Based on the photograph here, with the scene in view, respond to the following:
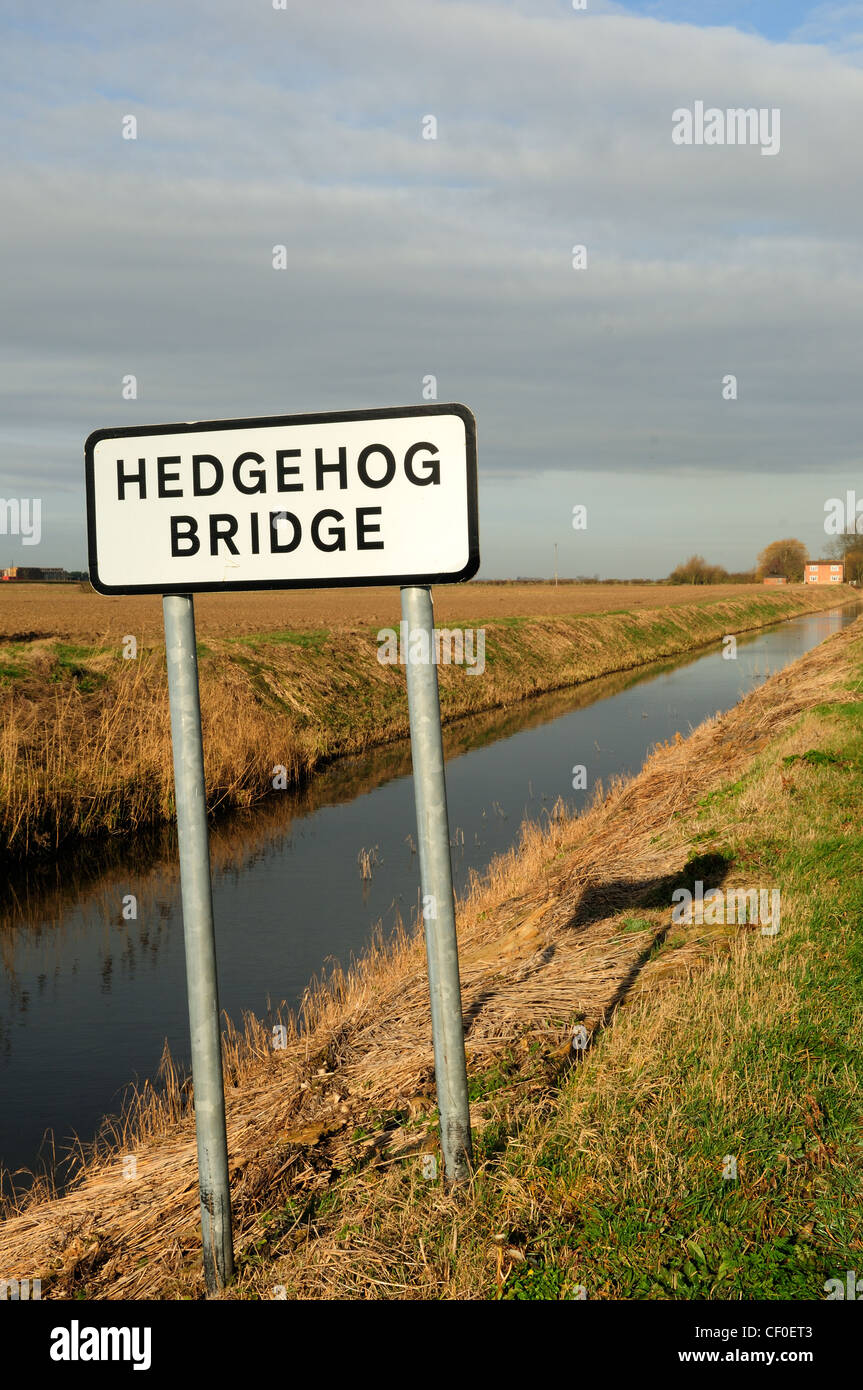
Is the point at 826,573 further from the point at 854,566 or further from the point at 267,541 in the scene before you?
the point at 267,541

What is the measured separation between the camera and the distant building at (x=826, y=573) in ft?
461

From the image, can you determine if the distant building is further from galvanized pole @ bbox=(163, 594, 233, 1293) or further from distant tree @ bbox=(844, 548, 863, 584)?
galvanized pole @ bbox=(163, 594, 233, 1293)

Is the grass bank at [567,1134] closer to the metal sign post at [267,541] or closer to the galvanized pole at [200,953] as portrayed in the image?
the galvanized pole at [200,953]

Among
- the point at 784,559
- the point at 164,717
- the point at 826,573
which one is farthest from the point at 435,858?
the point at 784,559

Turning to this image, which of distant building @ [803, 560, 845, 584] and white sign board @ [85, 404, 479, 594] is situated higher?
distant building @ [803, 560, 845, 584]

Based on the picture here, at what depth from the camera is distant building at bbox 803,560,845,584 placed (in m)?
141

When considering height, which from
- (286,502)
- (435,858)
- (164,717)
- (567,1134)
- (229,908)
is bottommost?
(229,908)

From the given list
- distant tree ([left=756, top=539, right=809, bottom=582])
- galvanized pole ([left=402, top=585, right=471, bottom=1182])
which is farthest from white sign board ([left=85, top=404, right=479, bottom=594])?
distant tree ([left=756, top=539, right=809, bottom=582])

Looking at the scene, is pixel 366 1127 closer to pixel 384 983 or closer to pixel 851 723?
pixel 384 983

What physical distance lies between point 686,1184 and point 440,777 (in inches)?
63.3

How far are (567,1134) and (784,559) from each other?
17795 centimetres

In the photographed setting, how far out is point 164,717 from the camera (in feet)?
56.2

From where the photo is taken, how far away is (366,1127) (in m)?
4.50
